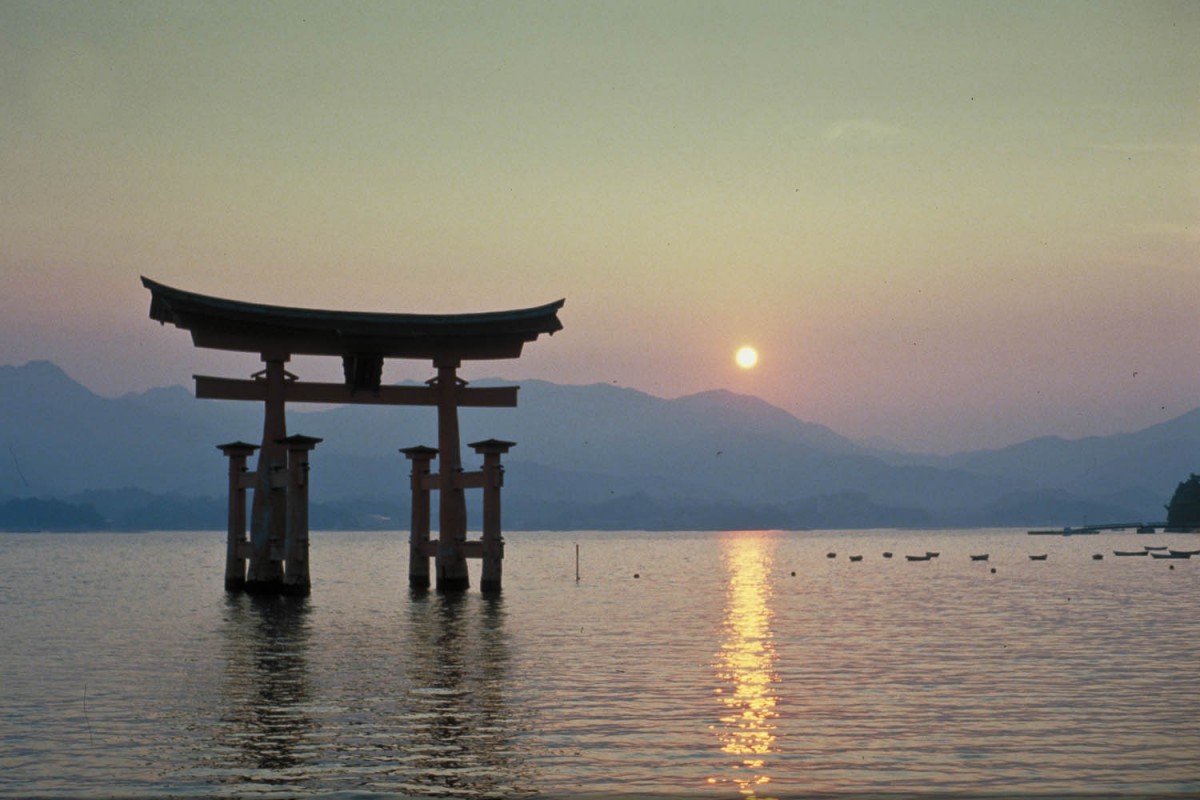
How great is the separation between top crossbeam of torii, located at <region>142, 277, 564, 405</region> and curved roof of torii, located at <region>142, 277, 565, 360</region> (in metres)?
0.03

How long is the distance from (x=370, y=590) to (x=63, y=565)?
67926 millimetres

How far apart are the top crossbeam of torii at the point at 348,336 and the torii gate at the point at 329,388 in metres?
0.04

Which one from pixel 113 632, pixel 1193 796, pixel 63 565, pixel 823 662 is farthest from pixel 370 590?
pixel 63 565

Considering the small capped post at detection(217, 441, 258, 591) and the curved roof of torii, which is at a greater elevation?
the curved roof of torii

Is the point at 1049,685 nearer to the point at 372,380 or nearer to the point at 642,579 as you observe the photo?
the point at 372,380

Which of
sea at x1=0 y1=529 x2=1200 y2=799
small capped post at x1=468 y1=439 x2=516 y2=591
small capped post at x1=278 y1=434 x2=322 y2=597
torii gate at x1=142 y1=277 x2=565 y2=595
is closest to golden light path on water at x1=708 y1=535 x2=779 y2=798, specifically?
sea at x1=0 y1=529 x2=1200 y2=799

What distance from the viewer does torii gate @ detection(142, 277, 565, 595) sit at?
4128 centimetres

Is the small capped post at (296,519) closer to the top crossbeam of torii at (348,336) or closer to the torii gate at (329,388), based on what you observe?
the torii gate at (329,388)

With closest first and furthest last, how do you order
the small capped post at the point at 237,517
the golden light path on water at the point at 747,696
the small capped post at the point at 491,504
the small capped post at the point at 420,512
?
the golden light path on water at the point at 747,696 → the small capped post at the point at 491,504 → the small capped post at the point at 237,517 → the small capped post at the point at 420,512

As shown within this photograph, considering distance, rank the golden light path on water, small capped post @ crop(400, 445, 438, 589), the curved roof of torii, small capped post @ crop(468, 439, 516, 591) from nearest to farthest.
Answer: the golden light path on water → the curved roof of torii → small capped post @ crop(468, 439, 516, 591) → small capped post @ crop(400, 445, 438, 589)

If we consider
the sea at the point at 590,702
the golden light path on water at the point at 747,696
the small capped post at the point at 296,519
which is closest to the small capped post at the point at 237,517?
the sea at the point at 590,702

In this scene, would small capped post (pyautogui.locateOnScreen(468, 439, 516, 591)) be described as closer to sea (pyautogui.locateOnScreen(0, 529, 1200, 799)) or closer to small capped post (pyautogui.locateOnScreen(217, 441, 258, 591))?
sea (pyautogui.locateOnScreen(0, 529, 1200, 799))

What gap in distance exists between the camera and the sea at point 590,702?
15.3 m

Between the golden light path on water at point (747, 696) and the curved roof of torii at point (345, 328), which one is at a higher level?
the curved roof of torii at point (345, 328)
